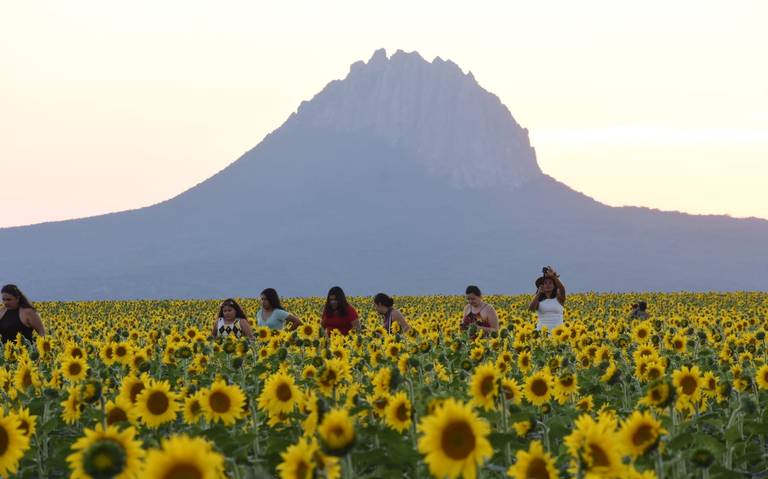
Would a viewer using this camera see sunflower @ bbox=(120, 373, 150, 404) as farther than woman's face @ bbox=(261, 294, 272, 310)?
No

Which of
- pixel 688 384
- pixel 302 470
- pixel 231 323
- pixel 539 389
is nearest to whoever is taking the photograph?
pixel 302 470

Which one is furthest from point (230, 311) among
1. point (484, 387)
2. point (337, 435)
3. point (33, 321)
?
point (337, 435)

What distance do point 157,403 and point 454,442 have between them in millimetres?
3049

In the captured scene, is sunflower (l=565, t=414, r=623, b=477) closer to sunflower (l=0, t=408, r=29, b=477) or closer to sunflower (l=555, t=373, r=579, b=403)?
sunflower (l=0, t=408, r=29, b=477)

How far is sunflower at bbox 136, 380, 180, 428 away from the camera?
6.78 metres

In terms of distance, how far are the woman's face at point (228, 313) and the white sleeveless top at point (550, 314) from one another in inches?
207

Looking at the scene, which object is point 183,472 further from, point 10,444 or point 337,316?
point 337,316

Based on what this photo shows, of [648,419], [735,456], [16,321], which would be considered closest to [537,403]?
[735,456]

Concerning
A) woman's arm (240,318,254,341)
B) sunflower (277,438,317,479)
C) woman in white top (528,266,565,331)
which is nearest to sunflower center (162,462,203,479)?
sunflower (277,438,317,479)

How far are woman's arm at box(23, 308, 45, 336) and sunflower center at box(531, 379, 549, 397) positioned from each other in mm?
9614

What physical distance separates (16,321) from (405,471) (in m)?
10.4

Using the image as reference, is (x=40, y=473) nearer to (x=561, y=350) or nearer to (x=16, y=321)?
(x=561, y=350)

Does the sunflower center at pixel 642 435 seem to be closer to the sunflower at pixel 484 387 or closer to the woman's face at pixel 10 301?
the sunflower at pixel 484 387

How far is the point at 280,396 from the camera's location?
22.8 ft
